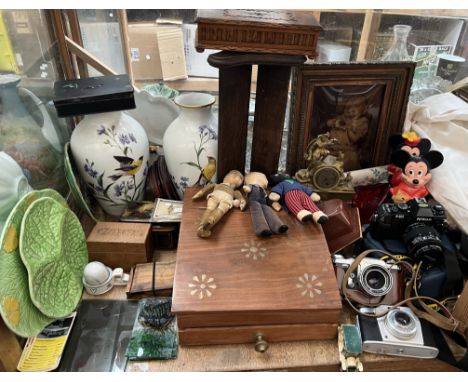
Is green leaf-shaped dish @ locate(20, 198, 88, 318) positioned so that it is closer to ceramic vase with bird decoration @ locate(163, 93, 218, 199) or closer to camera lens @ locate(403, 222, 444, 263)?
ceramic vase with bird decoration @ locate(163, 93, 218, 199)

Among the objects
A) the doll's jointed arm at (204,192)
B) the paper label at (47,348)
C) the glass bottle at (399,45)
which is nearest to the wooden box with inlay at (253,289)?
the doll's jointed arm at (204,192)

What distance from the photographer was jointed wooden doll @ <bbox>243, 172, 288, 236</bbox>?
2.36ft

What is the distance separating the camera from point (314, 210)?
0.75m

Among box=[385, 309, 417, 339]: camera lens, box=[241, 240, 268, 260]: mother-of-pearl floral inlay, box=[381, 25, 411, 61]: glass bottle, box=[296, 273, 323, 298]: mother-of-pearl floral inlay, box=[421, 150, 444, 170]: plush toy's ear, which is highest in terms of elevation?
box=[381, 25, 411, 61]: glass bottle

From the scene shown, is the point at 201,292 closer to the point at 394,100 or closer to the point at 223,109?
the point at 223,109

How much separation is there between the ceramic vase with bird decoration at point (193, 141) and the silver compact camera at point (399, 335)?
44cm

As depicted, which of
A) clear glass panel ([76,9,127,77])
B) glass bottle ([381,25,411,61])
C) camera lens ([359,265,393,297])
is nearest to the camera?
camera lens ([359,265,393,297])

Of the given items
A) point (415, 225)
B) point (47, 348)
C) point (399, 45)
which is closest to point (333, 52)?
point (399, 45)

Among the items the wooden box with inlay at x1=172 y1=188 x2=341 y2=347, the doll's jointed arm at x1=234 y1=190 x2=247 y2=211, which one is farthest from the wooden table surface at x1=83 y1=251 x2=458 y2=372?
the doll's jointed arm at x1=234 y1=190 x2=247 y2=211

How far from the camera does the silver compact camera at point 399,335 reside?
25.5 inches

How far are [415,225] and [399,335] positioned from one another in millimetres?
215

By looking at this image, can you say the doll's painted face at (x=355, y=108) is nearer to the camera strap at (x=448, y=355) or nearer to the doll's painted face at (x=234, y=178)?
the doll's painted face at (x=234, y=178)

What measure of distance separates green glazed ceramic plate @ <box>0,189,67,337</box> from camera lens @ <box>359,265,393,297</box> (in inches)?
21.9

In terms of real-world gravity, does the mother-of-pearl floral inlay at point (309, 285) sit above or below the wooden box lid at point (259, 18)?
below
